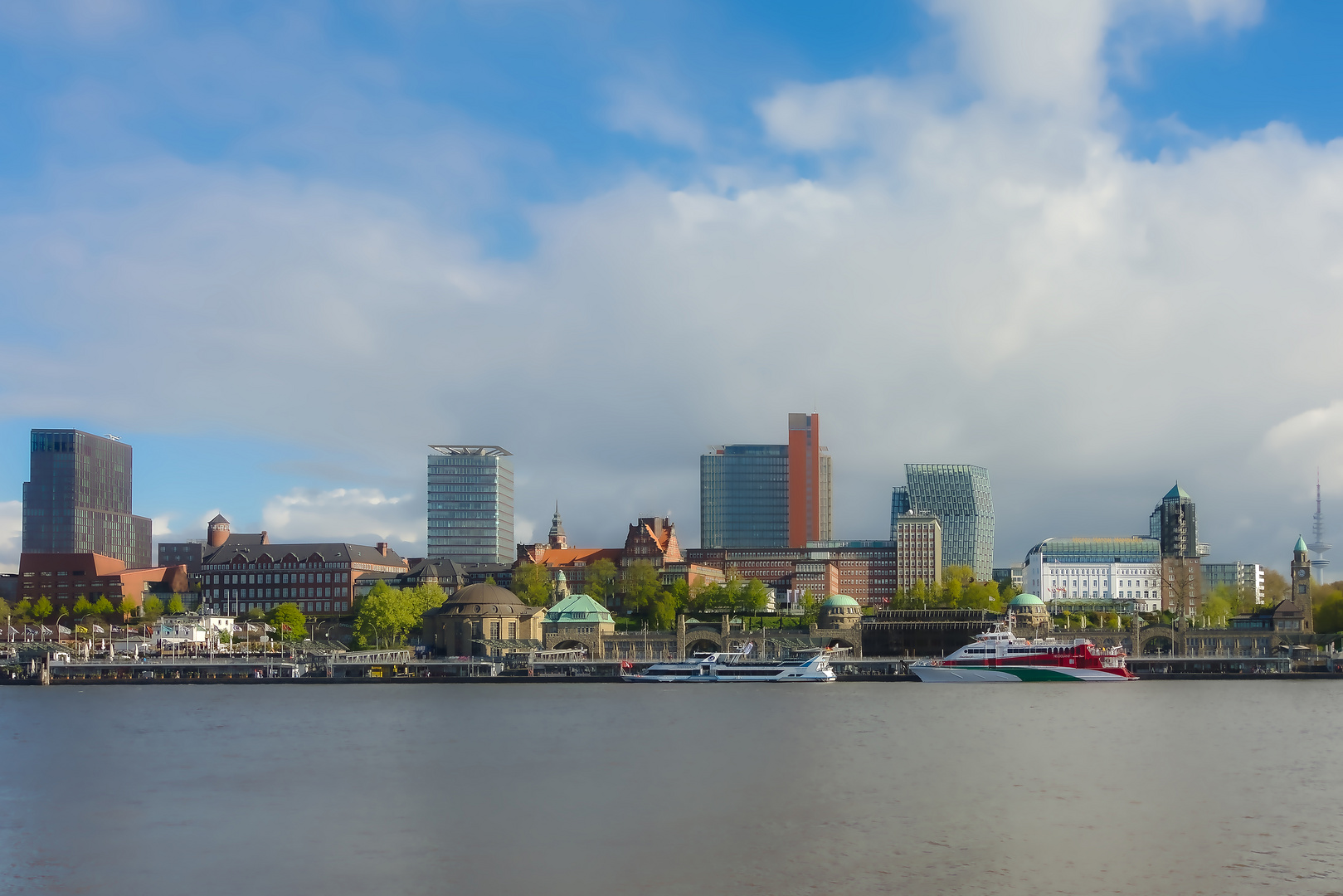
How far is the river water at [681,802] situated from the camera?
33.5 meters

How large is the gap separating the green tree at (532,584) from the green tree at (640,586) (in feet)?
36.9

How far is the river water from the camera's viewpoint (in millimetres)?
33469

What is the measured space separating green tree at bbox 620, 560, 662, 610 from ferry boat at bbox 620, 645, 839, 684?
128 ft

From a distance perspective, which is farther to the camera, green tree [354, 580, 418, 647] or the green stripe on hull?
green tree [354, 580, 418, 647]

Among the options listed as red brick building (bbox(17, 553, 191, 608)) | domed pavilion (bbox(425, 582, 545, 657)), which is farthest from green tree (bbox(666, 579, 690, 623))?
red brick building (bbox(17, 553, 191, 608))

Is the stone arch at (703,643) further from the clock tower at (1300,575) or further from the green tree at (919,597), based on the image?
A: the clock tower at (1300,575)

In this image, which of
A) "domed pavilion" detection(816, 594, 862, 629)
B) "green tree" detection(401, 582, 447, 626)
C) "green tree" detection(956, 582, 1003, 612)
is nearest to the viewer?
"domed pavilion" detection(816, 594, 862, 629)

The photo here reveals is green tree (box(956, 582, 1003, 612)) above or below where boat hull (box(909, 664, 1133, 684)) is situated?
above

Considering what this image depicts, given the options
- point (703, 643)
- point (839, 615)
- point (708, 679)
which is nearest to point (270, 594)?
point (703, 643)

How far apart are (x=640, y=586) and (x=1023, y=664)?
66.0m

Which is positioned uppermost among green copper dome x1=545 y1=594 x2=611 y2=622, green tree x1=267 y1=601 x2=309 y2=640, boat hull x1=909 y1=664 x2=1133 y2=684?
green copper dome x1=545 y1=594 x2=611 y2=622

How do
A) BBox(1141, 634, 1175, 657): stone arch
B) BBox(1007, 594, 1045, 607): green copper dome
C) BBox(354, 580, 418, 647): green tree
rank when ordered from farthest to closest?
BBox(1007, 594, 1045, 607): green copper dome → BBox(354, 580, 418, 647): green tree → BBox(1141, 634, 1175, 657): stone arch

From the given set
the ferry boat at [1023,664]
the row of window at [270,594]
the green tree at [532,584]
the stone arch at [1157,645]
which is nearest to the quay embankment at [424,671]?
the ferry boat at [1023,664]

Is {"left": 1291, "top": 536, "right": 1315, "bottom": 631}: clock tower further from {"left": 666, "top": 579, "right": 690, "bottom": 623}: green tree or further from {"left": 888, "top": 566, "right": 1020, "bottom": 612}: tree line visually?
{"left": 666, "top": 579, "right": 690, "bottom": 623}: green tree
